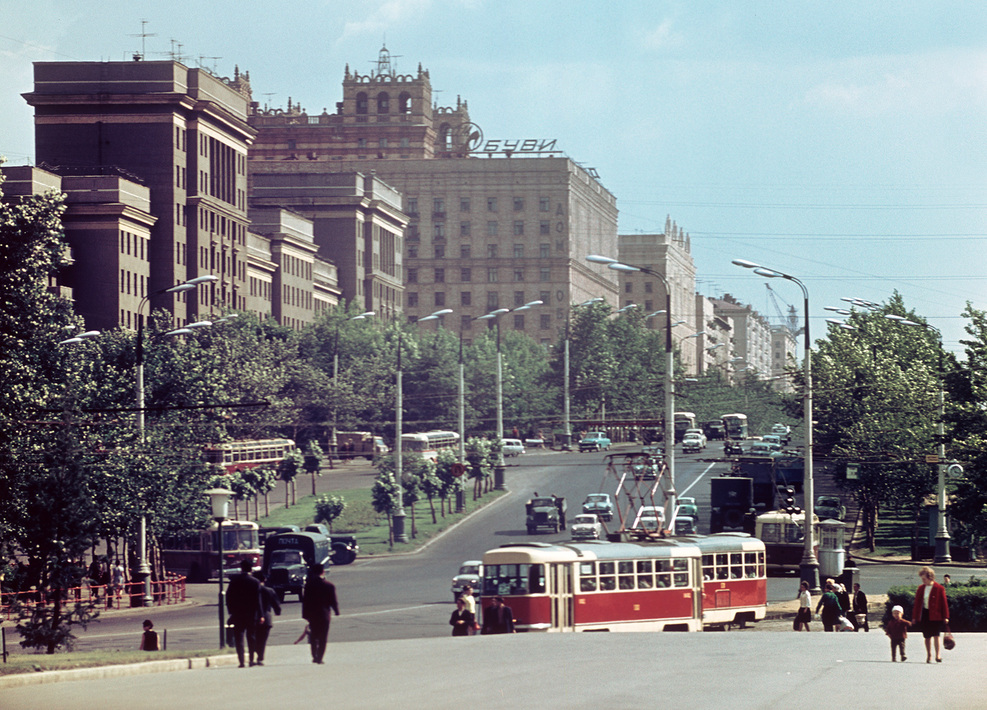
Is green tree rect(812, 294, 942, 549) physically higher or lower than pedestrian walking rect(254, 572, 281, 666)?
higher

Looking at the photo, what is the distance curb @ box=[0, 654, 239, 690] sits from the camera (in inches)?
836

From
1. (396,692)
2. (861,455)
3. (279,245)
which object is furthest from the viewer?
(279,245)

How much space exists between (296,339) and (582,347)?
40895mm

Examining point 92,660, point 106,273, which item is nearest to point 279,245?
point 106,273

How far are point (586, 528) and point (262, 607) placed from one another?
5397cm

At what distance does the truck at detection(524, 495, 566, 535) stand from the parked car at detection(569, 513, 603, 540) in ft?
8.25

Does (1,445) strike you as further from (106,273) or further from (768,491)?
(106,273)

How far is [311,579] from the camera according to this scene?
21781 millimetres

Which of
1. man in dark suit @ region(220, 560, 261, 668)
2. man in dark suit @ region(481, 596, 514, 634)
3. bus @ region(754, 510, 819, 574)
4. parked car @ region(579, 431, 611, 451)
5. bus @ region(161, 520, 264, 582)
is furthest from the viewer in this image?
parked car @ region(579, 431, 611, 451)

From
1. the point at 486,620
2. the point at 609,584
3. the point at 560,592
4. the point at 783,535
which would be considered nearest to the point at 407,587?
the point at 783,535

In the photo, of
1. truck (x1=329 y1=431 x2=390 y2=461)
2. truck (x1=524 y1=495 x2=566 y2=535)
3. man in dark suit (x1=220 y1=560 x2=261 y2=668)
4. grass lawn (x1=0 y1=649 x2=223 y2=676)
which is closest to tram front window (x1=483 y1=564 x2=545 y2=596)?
grass lawn (x1=0 y1=649 x2=223 y2=676)

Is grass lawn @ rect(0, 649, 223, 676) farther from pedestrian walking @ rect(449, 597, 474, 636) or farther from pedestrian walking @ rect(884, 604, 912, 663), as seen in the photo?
pedestrian walking @ rect(884, 604, 912, 663)

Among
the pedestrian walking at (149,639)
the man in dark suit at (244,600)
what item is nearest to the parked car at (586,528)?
the pedestrian walking at (149,639)

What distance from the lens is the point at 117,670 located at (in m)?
22.6
